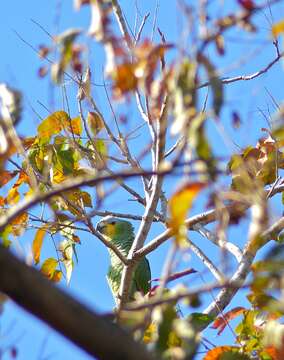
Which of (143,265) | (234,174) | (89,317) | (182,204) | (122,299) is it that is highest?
(143,265)

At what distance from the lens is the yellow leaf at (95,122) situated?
151 inches

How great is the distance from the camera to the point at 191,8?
2234 millimetres

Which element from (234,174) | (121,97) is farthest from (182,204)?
(234,174)

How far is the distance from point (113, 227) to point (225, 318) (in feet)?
13.4

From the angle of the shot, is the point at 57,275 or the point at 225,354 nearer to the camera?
the point at 225,354

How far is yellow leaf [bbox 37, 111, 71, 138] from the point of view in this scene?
4.13 metres

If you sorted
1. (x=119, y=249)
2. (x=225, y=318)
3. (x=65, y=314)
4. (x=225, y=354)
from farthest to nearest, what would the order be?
(x=119, y=249) < (x=225, y=318) < (x=225, y=354) < (x=65, y=314)

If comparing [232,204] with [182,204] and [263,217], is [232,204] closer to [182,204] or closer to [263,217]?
[263,217]

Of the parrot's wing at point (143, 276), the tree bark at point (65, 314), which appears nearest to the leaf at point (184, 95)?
the tree bark at point (65, 314)

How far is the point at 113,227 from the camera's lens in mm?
7512

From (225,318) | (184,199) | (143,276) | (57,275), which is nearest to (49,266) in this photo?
(57,275)

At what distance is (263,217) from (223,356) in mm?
1391

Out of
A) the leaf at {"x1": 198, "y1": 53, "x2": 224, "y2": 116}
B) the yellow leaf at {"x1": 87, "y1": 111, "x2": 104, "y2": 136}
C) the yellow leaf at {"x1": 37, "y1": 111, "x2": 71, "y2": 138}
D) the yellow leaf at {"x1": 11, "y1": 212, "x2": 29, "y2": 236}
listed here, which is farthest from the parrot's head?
the leaf at {"x1": 198, "y1": 53, "x2": 224, "y2": 116}

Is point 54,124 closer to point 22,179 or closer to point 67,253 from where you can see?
point 22,179
